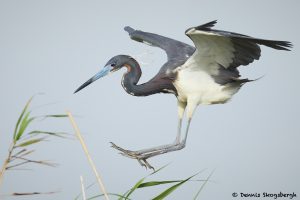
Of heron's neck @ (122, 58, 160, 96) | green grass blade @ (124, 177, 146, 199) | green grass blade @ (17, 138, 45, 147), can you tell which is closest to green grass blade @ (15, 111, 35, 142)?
green grass blade @ (17, 138, 45, 147)

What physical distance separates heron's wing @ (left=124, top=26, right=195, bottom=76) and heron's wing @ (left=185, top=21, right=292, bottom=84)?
33 centimetres

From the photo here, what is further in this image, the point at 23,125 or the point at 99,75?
the point at 99,75

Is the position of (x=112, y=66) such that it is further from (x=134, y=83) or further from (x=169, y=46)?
(x=169, y=46)

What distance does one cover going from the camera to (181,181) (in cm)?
188

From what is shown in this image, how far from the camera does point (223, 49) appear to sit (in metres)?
3.99

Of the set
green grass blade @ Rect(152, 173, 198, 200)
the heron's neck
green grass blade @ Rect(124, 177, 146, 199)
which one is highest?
the heron's neck

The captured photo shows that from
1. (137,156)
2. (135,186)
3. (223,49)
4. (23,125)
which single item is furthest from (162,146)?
(23,125)

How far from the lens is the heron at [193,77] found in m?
3.93

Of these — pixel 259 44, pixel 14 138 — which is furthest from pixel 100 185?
pixel 259 44

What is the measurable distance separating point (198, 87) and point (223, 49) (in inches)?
17.0

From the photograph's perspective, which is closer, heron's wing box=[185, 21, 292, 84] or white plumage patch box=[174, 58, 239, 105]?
heron's wing box=[185, 21, 292, 84]

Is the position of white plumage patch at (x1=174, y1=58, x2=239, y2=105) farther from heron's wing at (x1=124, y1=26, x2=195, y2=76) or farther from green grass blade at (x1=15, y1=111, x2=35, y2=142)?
green grass blade at (x1=15, y1=111, x2=35, y2=142)

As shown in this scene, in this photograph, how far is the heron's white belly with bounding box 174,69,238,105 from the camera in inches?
163

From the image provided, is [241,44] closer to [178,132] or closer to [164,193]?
[178,132]
